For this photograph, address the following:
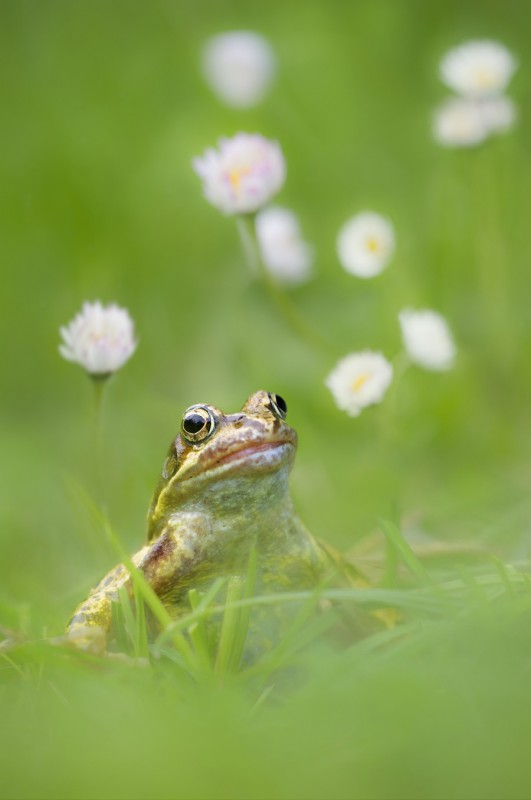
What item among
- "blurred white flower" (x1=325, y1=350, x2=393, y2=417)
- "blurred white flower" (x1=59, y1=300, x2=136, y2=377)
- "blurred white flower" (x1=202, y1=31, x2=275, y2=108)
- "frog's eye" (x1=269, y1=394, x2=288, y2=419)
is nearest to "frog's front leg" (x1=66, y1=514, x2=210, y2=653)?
"frog's eye" (x1=269, y1=394, x2=288, y2=419)

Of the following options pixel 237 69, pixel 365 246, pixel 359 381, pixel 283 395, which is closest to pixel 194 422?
pixel 359 381

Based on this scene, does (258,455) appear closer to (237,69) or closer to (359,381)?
(359,381)

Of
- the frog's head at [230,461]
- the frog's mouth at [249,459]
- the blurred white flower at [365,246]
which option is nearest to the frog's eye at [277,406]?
the frog's head at [230,461]

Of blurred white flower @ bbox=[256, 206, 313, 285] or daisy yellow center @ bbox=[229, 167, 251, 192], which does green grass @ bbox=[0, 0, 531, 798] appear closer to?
blurred white flower @ bbox=[256, 206, 313, 285]

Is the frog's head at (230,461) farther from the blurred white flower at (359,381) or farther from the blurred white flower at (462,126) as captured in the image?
the blurred white flower at (462,126)

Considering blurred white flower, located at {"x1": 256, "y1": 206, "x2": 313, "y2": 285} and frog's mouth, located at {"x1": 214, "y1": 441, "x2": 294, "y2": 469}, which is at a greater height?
blurred white flower, located at {"x1": 256, "y1": 206, "x2": 313, "y2": 285}

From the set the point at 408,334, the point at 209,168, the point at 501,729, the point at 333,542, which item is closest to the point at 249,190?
the point at 209,168

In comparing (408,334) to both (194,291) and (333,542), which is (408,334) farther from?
(194,291)
